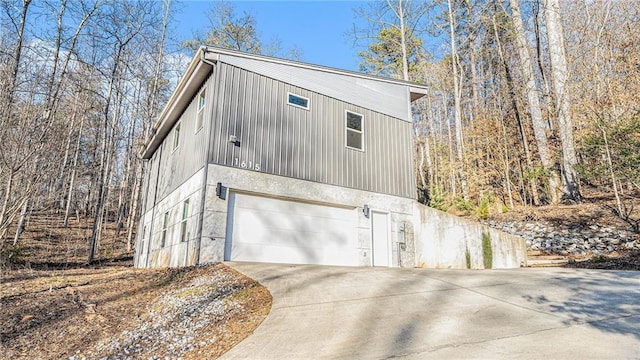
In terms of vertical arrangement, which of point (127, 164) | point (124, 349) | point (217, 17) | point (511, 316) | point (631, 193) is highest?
point (217, 17)

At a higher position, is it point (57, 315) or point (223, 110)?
point (223, 110)

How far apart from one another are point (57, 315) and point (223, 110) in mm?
4986

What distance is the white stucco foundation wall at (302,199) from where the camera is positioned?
283 inches

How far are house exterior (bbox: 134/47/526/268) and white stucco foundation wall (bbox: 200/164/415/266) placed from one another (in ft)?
0.09

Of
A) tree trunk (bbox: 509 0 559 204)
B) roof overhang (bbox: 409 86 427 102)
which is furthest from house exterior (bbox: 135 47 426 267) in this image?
tree trunk (bbox: 509 0 559 204)

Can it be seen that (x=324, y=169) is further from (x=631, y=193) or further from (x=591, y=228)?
(x=631, y=193)

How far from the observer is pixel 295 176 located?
8.64 m

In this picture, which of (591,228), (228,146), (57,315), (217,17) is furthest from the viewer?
(217,17)

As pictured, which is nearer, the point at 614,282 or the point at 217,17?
the point at 614,282

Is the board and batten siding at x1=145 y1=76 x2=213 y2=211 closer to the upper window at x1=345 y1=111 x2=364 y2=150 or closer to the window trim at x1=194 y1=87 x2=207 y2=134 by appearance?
the window trim at x1=194 y1=87 x2=207 y2=134

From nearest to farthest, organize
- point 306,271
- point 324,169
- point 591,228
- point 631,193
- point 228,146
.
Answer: point 306,271
point 228,146
point 324,169
point 591,228
point 631,193

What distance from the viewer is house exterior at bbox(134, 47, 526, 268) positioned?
304 inches

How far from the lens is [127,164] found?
22297 millimetres

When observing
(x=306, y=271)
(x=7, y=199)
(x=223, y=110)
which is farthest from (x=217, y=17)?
(x=306, y=271)
